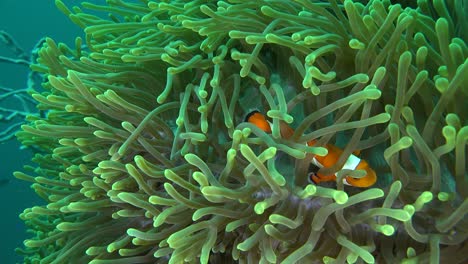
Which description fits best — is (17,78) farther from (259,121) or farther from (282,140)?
(282,140)

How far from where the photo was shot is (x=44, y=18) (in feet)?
36.8

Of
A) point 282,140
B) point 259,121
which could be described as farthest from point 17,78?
point 282,140

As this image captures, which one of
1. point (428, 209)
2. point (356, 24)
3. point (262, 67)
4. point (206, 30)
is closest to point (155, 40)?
point (206, 30)

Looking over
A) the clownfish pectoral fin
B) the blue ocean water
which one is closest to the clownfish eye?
the clownfish pectoral fin

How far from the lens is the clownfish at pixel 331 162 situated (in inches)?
42.6

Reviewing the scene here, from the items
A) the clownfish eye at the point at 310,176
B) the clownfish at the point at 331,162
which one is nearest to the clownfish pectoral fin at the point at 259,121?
the clownfish at the point at 331,162

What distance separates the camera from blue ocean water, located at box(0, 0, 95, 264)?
7207 millimetres

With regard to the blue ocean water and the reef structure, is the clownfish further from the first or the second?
the blue ocean water

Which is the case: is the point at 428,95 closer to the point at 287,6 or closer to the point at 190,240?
the point at 287,6

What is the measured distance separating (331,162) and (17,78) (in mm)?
10526

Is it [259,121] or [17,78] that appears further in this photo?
[17,78]

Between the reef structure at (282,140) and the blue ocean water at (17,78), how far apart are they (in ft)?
17.7

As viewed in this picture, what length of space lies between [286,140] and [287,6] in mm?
476

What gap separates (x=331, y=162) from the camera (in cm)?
113
